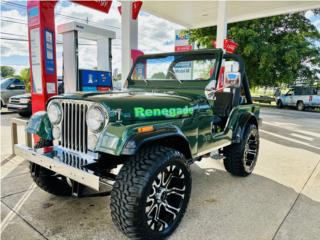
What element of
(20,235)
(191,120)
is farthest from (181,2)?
(20,235)

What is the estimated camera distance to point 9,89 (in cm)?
1067

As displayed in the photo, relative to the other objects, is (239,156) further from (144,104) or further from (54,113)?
(54,113)

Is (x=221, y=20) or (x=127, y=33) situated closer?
(x=127, y=33)

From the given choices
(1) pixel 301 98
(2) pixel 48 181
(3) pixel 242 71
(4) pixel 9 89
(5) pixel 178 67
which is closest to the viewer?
(2) pixel 48 181

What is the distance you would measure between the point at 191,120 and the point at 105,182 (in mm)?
1044

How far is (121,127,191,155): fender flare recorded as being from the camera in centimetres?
178

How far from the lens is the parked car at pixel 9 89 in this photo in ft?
34.0

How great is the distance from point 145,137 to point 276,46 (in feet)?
48.6

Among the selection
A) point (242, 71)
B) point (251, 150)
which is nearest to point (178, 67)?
point (242, 71)

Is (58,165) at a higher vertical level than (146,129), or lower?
lower

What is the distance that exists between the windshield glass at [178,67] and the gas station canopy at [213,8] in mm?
5176

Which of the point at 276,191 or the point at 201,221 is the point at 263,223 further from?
the point at 276,191

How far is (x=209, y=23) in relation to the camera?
11.1 metres

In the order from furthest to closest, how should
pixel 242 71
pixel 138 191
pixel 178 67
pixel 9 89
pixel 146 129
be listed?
pixel 9 89, pixel 242 71, pixel 178 67, pixel 146 129, pixel 138 191
